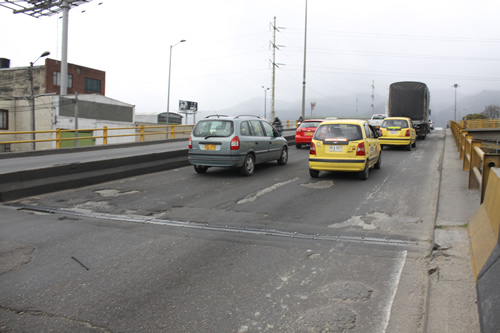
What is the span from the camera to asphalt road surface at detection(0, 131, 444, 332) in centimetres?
354

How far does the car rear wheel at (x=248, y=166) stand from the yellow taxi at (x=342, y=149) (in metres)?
1.76

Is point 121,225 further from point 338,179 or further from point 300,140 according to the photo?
point 300,140

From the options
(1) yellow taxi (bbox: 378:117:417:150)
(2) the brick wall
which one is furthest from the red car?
(2) the brick wall

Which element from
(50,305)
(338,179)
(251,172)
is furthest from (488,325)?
(251,172)

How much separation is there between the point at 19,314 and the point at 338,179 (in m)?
8.79

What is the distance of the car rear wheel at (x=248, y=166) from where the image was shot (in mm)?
11570

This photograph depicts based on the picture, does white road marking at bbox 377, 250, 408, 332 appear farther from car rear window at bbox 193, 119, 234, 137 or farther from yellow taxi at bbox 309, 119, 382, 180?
car rear window at bbox 193, 119, 234, 137

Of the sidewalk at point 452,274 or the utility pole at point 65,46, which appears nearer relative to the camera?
the sidewalk at point 452,274

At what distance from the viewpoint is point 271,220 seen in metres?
6.82

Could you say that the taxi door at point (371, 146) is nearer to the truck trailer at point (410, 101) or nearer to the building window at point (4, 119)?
the truck trailer at point (410, 101)

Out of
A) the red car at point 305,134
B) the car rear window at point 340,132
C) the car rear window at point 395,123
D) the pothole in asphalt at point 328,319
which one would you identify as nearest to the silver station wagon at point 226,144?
the car rear window at point 340,132

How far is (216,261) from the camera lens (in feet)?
16.0

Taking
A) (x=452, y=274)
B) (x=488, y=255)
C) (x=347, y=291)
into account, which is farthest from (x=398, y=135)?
(x=347, y=291)

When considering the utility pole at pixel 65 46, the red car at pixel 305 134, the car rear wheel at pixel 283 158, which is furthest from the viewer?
the utility pole at pixel 65 46
